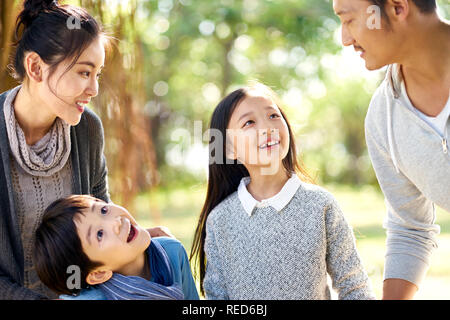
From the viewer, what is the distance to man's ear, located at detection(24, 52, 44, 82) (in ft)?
5.52

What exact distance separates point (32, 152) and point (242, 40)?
30.5 ft

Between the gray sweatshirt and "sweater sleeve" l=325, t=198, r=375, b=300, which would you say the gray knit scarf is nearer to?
"sweater sleeve" l=325, t=198, r=375, b=300

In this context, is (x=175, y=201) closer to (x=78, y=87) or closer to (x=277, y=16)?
(x=277, y=16)

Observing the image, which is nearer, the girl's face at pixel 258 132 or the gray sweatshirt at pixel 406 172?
the gray sweatshirt at pixel 406 172

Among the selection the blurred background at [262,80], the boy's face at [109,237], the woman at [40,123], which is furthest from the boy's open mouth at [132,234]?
the blurred background at [262,80]

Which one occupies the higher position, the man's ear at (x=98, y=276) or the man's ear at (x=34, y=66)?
the man's ear at (x=34, y=66)

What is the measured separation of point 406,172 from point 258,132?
45cm

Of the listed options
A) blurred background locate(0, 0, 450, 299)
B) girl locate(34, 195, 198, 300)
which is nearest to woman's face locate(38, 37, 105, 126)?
girl locate(34, 195, 198, 300)

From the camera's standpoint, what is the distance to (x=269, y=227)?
1.71m

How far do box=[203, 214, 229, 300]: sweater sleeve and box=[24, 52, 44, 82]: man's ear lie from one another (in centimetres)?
70

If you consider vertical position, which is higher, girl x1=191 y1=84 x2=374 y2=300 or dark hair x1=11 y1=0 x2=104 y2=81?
dark hair x1=11 y1=0 x2=104 y2=81

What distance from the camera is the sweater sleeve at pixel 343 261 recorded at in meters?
1.64

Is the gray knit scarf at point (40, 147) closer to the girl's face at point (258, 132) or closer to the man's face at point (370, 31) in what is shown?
the girl's face at point (258, 132)
